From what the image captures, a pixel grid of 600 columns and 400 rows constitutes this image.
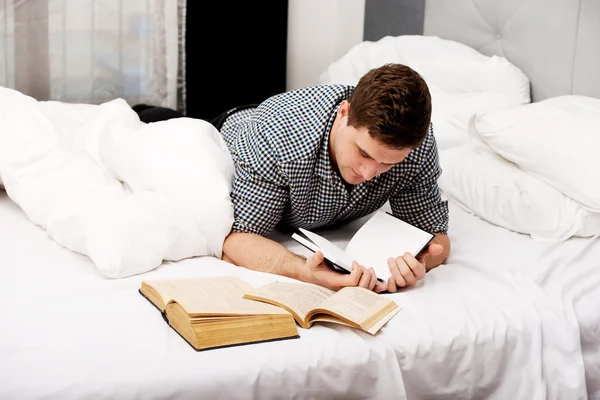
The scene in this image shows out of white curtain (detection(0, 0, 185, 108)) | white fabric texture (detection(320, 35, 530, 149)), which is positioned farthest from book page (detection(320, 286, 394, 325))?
white curtain (detection(0, 0, 185, 108))

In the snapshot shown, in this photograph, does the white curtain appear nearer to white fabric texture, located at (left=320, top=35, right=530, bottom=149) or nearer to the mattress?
white fabric texture, located at (left=320, top=35, right=530, bottom=149)

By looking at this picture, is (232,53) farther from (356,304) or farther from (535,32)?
(356,304)

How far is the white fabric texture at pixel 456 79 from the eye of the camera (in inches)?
87.7

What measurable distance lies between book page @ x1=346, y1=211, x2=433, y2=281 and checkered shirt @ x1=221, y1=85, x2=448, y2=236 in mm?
108

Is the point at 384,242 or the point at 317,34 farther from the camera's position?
the point at 317,34

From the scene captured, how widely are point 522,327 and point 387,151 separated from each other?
1.36 ft

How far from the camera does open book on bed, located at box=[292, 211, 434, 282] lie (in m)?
1.52

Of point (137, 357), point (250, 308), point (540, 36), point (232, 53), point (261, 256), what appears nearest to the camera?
point (137, 357)

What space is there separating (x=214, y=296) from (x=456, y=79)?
52.2 inches

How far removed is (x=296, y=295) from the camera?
1.37m

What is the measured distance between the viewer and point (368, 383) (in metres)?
1.25

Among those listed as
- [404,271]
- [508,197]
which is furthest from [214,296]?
[508,197]

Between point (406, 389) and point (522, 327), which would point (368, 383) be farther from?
point (522, 327)

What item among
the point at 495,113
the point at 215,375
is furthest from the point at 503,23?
the point at 215,375
